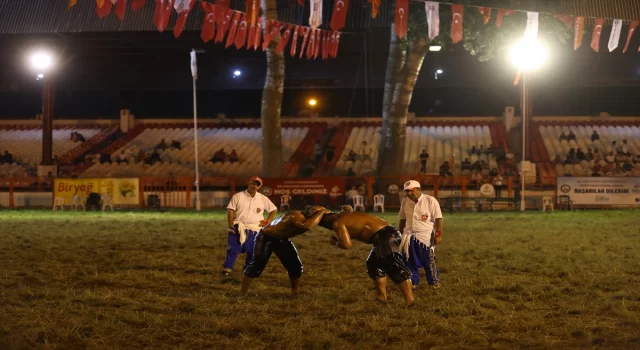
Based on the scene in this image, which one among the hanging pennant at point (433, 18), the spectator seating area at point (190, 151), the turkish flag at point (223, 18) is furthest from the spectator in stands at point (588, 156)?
the turkish flag at point (223, 18)

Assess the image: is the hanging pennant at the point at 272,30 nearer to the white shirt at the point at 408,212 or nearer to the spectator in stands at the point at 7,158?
the white shirt at the point at 408,212

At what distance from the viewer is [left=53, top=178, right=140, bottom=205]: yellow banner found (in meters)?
31.6

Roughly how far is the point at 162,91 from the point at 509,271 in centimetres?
3930

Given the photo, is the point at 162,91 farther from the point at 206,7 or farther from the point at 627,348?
the point at 627,348

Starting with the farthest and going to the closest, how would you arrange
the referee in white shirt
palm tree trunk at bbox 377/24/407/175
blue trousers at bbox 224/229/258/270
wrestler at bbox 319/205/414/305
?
palm tree trunk at bbox 377/24/407/175
blue trousers at bbox 224/229/258/270
the referee in white shirt
wrestler at bbox 319/205/414/305

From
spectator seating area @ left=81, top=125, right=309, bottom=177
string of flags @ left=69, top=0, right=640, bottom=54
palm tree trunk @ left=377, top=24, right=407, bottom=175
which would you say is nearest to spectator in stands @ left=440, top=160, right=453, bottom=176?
palm tree trunk @ left=377, top=24, right=407, bottom=175

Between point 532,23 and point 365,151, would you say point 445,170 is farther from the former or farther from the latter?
point 532,23

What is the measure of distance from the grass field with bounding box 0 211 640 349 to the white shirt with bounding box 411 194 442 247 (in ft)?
2.51

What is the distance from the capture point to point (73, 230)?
20938 millimetres

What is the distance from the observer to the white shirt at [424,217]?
1060 cm

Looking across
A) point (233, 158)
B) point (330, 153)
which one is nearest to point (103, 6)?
point (233, 158)

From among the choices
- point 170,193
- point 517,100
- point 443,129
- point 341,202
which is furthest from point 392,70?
point 517,100

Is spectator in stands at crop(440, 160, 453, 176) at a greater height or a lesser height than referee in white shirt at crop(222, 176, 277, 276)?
greater

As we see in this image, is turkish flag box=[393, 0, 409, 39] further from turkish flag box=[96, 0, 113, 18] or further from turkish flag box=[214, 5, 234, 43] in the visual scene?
turkish flag box=[96, 0, 113, 18]
